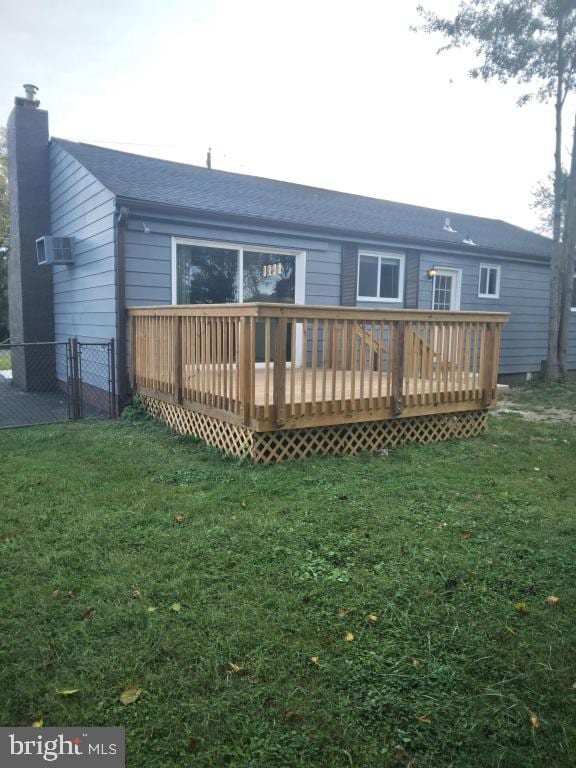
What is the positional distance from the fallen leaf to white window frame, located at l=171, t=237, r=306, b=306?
19.8 ft

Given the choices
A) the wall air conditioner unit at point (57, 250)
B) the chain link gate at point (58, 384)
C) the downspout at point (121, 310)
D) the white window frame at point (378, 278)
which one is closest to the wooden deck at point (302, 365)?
the downspout at point (121, 310)

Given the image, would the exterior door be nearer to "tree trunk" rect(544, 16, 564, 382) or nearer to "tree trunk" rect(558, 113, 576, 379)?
"tree trunk" rect(544, 16, 564, 382)

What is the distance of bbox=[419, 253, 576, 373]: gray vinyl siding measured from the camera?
1178 cm

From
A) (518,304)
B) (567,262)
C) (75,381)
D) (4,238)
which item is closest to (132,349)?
(75,381)

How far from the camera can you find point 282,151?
35.8 m

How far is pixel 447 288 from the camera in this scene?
11.5m

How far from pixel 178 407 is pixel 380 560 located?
3.89 metres

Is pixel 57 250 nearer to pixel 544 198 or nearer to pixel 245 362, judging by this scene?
pixel 245 362

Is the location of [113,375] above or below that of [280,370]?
below

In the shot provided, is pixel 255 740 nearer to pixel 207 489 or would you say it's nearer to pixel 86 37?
pixel 207 489

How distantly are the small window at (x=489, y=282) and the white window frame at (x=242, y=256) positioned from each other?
4.87 metres

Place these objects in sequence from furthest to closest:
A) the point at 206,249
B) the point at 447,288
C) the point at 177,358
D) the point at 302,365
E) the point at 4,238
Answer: the point at 4,238 < the point at 447,288 < the point at 206,249 < the point at 177,358 < the point at 302,365

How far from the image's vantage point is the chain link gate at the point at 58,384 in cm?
762

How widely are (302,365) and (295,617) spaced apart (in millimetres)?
2981
